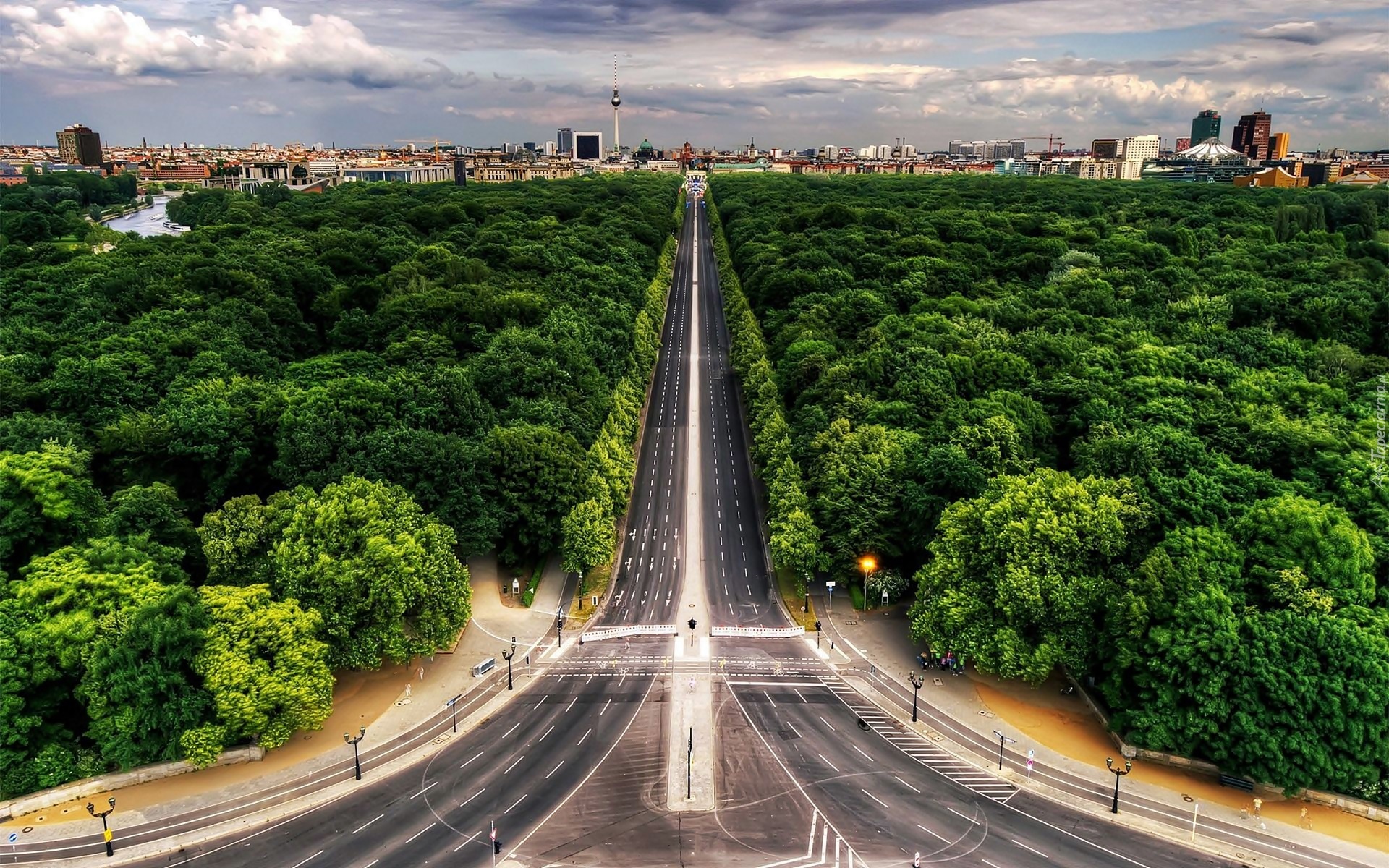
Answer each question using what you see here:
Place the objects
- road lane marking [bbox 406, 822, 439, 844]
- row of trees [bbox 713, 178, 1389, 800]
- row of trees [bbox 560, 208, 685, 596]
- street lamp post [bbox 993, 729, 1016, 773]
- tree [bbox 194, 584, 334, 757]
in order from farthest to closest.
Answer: row of trees [bbox 560, 208, 685, 596], street lamp post [bbox 993, 729, 1016, 773], tree [bbox 194, 584, 334, 757], row of trees [bbox 713, 178, 1389, 800], road lane marking [bbox 406, 822, 439, 844]

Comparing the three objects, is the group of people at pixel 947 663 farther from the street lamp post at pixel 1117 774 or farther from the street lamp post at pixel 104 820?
the street lamp post at pixel 104 820

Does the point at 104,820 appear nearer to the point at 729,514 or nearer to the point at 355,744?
the point at 355,744

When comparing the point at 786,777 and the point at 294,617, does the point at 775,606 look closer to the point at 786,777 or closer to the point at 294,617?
the point at 786,777

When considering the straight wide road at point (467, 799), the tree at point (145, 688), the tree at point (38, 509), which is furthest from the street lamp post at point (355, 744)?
the tree at point (38, 509)

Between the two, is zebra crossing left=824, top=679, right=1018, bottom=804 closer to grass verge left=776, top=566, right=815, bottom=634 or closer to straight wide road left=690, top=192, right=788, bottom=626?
grass verge left=776, top=566, right=815, bottom=634

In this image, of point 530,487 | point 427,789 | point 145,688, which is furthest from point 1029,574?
point 145,688

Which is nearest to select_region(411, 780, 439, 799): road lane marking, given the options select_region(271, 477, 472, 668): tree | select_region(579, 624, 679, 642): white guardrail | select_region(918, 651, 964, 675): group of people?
select_region(271, 477, 472, 668): tree

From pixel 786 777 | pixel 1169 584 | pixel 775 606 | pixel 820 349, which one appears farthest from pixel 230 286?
pixel 1169 584
